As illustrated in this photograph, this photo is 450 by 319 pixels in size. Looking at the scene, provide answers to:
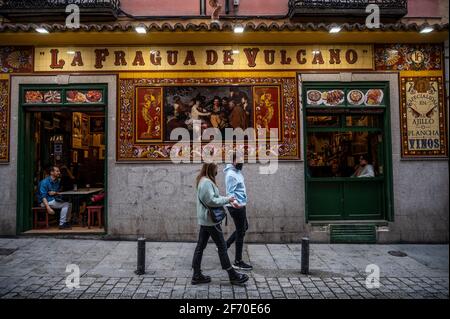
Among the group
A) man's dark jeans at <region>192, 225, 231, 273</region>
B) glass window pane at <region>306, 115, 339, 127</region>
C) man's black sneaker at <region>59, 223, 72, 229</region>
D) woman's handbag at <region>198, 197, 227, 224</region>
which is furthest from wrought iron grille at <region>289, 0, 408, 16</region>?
man's black sneaker at <region>59, 223, 72, 229</region>

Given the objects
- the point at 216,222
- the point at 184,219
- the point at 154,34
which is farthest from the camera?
the point at 184,219

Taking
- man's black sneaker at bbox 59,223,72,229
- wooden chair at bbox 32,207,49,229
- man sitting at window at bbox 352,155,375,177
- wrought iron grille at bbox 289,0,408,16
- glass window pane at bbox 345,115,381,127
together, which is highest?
wrought iron grille at bbox 289,0,408,16

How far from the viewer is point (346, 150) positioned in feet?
32.3

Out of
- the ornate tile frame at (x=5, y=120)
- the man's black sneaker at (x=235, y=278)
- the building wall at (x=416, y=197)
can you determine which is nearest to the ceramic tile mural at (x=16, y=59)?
the ornate tile frame at (x=5, y=120)

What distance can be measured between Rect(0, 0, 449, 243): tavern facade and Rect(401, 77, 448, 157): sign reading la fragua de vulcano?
0.09 ft

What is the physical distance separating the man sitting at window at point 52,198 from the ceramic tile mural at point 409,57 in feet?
30.2

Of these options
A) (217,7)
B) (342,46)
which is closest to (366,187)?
(342,46)

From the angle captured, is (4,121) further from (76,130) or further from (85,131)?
(85,131)

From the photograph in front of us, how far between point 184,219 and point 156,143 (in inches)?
82.6

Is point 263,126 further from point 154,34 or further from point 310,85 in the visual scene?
point 154,34

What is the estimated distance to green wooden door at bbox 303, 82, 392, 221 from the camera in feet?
31.1

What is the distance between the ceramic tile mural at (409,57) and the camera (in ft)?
30.9

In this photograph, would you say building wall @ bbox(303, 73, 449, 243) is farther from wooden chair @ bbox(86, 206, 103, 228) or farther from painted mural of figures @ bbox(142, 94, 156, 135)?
wooden chair @ bbox(86, 206, 103, 228)

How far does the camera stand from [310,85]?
372 inches
